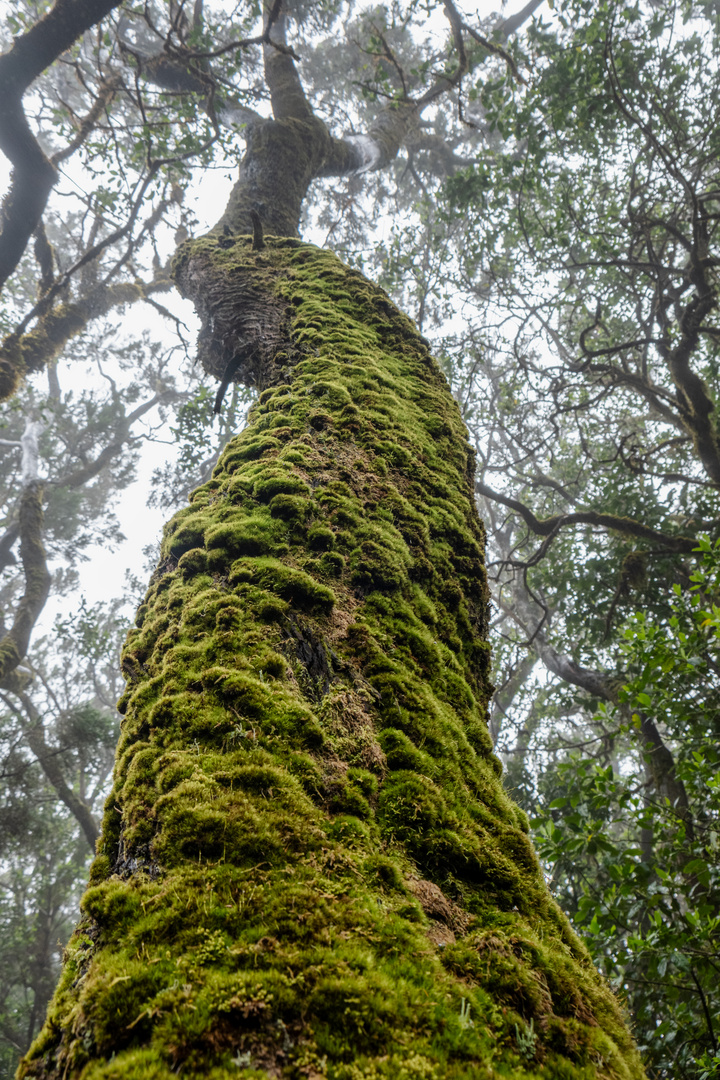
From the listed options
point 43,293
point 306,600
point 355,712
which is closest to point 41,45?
point 43,293

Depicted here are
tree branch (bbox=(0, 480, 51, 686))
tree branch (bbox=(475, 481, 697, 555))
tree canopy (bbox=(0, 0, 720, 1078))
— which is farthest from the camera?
tree branch (bbox=(0, 480, 51, 686))

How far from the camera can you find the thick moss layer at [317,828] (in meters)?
0.92

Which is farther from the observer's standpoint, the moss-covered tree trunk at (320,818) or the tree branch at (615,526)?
the tree branch at (615,526)

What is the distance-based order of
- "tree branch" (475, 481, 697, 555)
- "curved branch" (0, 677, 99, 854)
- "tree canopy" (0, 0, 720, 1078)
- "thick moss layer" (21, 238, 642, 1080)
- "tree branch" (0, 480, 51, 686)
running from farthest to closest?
"tree branch" (0, 480, 51, 686), "curved branch" (0, 677, 99, 854), "tree branch" (475, 481, 697, 555), "tree canopy" (0, 0, 720, 1078), "thick moss layer" (21, 238, 642, 1080)

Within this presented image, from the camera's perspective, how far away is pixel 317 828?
130cm

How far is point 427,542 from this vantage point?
2.55 meters

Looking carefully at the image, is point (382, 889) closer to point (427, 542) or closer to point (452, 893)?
point (452, 893)

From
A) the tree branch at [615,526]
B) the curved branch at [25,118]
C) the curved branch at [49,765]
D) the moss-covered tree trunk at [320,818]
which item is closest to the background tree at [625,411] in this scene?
the tree branch at [615,526]

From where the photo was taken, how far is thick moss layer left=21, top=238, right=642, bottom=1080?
0.92 metres

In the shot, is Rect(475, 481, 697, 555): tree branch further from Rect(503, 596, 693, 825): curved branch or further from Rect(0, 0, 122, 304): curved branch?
Rect(0, 0, 122, 304): curved branch

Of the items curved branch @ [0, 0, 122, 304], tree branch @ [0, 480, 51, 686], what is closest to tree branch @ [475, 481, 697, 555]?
curved branch @ [0, 0, 122, 304]

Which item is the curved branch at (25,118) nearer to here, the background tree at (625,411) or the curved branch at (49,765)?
the background tree at (625,411)

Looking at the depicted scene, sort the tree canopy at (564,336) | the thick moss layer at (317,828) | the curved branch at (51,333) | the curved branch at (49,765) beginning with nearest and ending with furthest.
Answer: the thick moss layer at (317,828), the tree canopy at (564,336), the curved branch at (51,333), the curved branch at (49,765)

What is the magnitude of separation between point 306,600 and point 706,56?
409 inches
